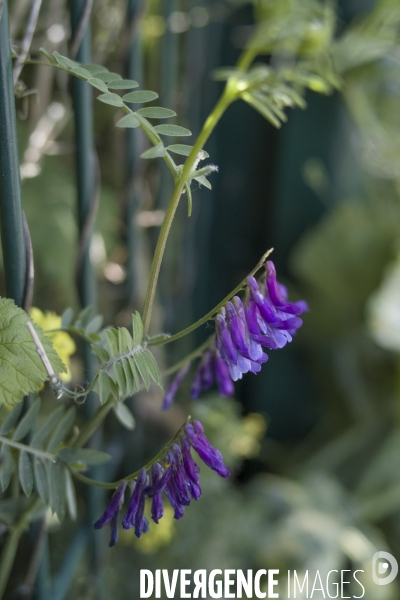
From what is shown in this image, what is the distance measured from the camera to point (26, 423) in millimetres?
454

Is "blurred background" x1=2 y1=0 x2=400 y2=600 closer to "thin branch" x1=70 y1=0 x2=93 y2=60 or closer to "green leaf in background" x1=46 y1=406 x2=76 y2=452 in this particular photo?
"thin branch" x1=70 y1=0 x2=93 y2=60

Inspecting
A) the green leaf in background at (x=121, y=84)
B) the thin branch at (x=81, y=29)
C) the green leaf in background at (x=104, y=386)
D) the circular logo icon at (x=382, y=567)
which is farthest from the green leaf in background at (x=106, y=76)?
the circular logo icon at (x=382, y=567)

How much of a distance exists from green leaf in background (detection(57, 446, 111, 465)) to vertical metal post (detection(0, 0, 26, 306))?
128mm

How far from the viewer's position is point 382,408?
4.70 feet

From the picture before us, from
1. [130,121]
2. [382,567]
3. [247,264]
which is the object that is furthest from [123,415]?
[247,264]

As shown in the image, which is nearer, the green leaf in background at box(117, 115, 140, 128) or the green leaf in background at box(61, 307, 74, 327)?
the green leaf in background at box(117, 115, 140, 128)

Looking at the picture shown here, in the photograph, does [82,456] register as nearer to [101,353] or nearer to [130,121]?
[101,353]

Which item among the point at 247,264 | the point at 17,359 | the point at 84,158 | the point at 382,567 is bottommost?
the point at 382,567

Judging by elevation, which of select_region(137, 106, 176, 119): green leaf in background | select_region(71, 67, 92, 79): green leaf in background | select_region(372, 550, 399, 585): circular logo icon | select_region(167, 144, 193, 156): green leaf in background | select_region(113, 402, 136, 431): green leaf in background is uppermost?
select_region(71, 67, 92, 79): green leaf in background

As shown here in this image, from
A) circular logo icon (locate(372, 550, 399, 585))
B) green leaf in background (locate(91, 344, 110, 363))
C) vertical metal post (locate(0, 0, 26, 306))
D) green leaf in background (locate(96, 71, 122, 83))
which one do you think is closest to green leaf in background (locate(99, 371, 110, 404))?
green leaf in background (locate(91, 344, 110, 363))

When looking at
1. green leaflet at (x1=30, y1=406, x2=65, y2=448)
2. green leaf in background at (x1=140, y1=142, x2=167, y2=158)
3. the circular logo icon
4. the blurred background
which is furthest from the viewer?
the circular logo icon

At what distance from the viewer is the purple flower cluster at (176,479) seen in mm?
375

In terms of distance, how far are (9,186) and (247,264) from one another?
44.4 inches

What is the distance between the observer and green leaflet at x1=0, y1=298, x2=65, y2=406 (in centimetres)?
36
